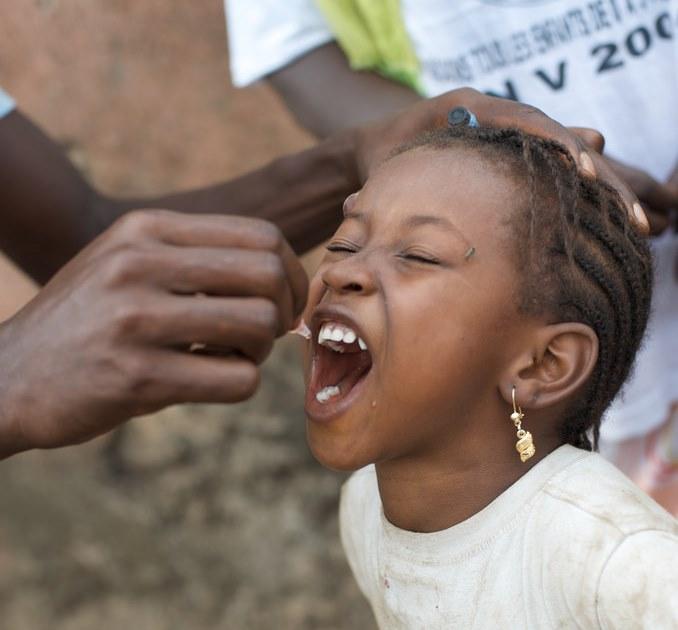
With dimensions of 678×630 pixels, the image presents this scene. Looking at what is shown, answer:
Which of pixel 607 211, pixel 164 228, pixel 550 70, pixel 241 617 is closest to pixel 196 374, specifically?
pixel 164 228

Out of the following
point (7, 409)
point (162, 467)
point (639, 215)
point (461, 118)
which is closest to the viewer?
point (7, 409)

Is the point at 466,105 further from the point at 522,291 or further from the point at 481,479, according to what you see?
the point at 481,479

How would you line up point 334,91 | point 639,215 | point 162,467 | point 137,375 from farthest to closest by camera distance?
point 162,467 < point 334,91 < point 639,215 < point 137,375

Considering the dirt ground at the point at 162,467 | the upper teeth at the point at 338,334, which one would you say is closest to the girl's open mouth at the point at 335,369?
the upper teeth at the point at 338,334

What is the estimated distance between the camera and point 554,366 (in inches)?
62.7

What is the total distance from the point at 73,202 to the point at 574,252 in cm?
121

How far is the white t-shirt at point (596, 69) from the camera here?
2.17m

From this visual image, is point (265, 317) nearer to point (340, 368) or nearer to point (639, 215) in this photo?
point (340, 368)

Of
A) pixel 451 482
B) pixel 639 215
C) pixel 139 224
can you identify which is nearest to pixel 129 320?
pixel 139 224

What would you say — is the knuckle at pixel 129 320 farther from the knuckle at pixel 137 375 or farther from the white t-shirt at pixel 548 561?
the white t-shirt at pixel 548 561

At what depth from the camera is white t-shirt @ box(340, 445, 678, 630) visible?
1401 mm

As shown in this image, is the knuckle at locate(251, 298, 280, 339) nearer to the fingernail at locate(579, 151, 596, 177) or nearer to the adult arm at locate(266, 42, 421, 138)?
the fingernail at locate(579, 151, 596, 177)

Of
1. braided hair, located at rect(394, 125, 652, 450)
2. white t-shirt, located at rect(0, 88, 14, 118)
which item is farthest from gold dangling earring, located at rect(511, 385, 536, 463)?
white t-shirt, located at rect(0, 88, 14, 118)

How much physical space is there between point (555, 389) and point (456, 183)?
0.32 metres
